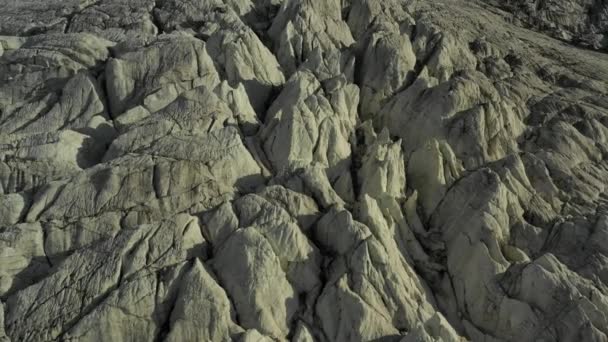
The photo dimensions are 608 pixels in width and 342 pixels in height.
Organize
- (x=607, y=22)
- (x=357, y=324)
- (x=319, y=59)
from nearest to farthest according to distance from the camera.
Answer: (x=357, y=324) → (x=319, y=59) → (x=607, y=22)

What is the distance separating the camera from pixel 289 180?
32344 mm

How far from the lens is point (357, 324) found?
26.9m

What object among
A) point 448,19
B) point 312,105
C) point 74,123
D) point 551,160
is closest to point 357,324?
point 312,105

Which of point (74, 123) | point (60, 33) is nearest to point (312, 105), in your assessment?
point (74, 123)

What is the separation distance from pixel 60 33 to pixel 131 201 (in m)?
17.3

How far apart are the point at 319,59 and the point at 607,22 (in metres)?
35.4

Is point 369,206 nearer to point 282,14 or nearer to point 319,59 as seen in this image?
point 319,59

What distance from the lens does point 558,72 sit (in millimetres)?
46438

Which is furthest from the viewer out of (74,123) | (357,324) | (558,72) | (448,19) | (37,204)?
(448,19)

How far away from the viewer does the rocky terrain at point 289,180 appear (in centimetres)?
2741

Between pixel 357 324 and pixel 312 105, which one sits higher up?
pixel 312 105

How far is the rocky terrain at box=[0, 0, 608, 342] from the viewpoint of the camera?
27406mm

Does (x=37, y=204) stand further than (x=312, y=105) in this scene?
No

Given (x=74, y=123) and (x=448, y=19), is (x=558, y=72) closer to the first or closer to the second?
(x=448, y=19)
